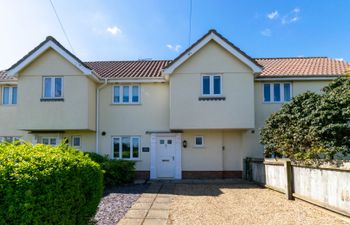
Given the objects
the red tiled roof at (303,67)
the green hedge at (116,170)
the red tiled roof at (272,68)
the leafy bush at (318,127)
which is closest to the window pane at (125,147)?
the green hedge at (116,170)

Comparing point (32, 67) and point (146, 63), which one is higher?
point (146, 63)

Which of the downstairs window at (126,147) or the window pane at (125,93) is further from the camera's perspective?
the window pane at (125,93)

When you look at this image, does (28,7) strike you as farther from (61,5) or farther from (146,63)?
(146,63)

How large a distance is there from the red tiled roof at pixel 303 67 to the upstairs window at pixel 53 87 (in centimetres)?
1166

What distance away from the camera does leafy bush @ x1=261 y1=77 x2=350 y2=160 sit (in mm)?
9828

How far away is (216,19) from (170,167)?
871 centimetres

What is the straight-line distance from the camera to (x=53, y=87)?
50.3ft

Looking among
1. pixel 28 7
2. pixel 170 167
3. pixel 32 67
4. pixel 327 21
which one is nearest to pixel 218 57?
pixel 327 21

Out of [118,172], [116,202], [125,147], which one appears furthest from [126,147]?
[116,202]

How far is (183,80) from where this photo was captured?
49.8ft

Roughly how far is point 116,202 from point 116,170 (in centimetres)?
435

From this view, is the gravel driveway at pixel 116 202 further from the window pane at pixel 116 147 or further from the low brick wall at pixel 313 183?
the low brick wall at pixel 313 183

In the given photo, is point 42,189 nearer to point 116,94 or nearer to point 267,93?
point 116,94

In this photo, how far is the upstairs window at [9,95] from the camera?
55.9 ft
